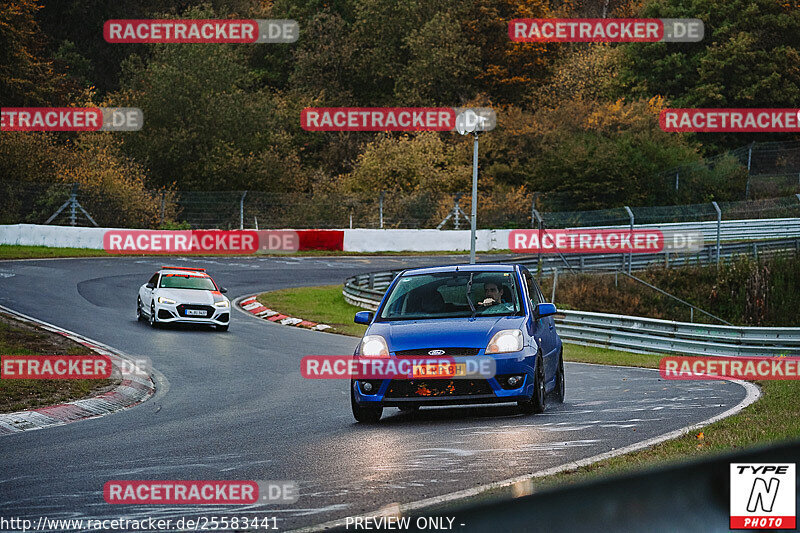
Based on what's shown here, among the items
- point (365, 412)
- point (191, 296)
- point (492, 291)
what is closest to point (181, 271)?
point (191, 296)

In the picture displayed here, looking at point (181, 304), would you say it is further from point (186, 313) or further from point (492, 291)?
point (492, 291)

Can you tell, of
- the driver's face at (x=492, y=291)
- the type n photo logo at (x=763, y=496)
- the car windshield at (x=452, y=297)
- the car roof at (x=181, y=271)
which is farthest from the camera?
the car roof at (x=181, y=271)

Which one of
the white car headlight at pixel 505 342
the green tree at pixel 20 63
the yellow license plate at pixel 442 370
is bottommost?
the yellow license plate at pixel 442 370


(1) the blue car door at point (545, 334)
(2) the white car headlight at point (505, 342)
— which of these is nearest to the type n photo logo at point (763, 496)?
(2) the white car headlight at point (505, 342)

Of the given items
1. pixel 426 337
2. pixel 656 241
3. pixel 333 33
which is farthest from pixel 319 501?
pixel 333 33

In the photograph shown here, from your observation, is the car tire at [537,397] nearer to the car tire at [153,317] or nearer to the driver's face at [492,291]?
the driver's face at [492,291]

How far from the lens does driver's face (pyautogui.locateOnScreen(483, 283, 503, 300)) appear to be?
12195 mm

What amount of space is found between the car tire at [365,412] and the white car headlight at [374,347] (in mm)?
355

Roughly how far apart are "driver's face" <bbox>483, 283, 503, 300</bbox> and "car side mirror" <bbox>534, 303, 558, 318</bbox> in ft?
1.59

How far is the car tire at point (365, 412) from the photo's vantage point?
36.4ft

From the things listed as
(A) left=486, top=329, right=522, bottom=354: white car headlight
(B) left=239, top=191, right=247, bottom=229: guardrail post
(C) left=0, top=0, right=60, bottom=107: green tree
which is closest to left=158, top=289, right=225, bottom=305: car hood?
(A) left=486, top=329, right=522, bottom=354: white car headlight

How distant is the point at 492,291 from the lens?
12234 mm

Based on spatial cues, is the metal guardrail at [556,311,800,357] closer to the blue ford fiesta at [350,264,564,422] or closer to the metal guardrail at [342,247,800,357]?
the metal guardrail at [342,247,800,357]

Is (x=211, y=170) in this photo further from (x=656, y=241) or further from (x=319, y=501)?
(x=319, y=501)
